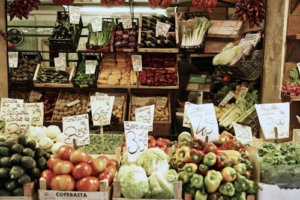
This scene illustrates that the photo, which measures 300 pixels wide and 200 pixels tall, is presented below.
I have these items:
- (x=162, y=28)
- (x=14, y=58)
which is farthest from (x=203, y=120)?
(x=14, y=58)

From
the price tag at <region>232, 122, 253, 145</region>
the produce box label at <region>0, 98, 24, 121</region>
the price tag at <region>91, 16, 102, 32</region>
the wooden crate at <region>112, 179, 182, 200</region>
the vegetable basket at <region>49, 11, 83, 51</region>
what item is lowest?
the wooden crate at <region>112, 179, 182, 200</region>

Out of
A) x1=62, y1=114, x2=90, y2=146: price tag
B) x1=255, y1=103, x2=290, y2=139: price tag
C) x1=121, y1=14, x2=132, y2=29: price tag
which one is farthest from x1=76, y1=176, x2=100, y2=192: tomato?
x1=121, y1=14, x2=132, y2=29: price tag

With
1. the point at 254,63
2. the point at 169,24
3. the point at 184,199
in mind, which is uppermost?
the point at 169,24

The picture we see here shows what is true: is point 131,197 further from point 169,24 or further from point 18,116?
point 169,24

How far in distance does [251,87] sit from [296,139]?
4.17 feet

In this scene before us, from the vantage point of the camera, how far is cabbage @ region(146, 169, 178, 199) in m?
2.03

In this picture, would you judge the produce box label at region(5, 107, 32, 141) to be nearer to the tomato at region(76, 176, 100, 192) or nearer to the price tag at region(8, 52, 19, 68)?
the tomato at region(76, 176, 100, 192)

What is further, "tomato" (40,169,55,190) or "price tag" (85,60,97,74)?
"price tag" (85,60,97,74)

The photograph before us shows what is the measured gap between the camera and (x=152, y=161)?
2207 mm

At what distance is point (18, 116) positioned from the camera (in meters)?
2.48

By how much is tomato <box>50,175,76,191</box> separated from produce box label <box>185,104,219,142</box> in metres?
0.96

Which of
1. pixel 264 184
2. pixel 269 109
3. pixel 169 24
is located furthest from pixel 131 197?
pixel 169 24

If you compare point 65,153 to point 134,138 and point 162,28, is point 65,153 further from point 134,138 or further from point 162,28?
point 162,28

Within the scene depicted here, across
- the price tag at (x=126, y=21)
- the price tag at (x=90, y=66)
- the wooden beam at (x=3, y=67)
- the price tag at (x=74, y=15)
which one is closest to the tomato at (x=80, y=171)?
the wooden beam at (x=3, y=67)
